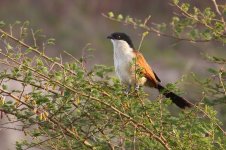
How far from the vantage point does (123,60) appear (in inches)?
179

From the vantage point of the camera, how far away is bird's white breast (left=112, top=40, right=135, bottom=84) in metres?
4.42

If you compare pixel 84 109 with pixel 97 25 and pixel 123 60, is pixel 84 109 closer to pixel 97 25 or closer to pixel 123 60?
pixel 123 60

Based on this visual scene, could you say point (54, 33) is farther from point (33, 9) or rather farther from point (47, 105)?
point (47, 105)

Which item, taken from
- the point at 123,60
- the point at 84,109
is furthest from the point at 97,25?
the point at 84,109

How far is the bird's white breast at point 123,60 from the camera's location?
14.5 ft

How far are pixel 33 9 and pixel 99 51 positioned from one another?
2.48 meters

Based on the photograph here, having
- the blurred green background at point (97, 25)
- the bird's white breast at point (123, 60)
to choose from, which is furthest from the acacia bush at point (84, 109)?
the blurred green background at point (97, 25)

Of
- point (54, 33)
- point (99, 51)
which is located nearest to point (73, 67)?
point (99, 51)

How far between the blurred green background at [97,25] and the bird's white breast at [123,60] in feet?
30.2

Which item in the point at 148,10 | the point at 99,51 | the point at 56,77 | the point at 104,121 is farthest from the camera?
the point at 148,10

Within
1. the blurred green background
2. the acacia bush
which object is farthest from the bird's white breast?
the blurred green background

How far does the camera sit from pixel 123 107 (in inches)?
131

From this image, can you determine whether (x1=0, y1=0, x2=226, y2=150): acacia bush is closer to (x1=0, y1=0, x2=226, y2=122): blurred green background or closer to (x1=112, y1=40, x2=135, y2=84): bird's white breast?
(x1=112, y1=40, x2=135, y2=84): bird's white breast

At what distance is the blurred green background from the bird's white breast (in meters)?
9.21
